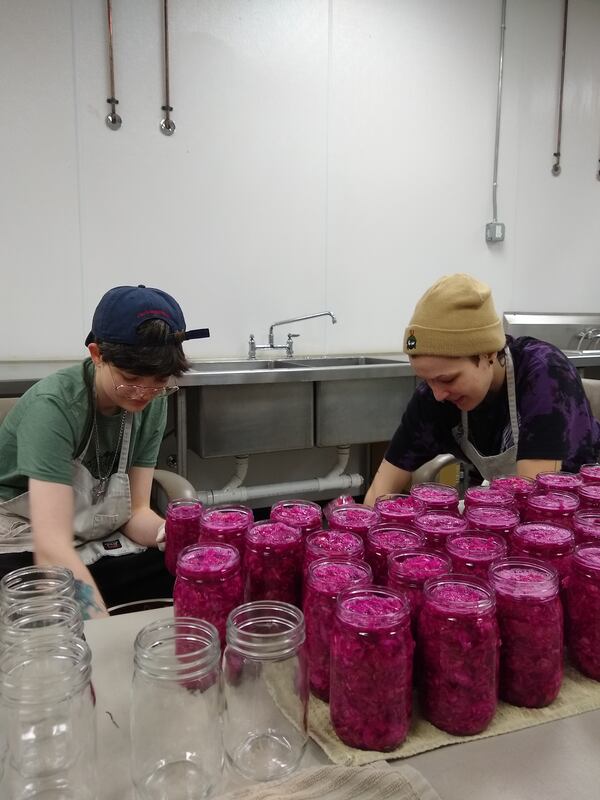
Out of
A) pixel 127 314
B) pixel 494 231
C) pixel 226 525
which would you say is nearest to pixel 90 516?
pixel 127 314

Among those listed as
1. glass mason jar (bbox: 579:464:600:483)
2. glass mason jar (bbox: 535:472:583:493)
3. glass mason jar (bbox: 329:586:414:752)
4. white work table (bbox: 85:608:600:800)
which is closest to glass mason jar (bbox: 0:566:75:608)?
white work table (bbox: 85:608:600:800)

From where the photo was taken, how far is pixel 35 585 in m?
0.76

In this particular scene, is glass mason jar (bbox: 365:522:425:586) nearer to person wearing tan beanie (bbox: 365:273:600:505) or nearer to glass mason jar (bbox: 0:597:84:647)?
glass mason jar (bbox: 0:597:84:647)

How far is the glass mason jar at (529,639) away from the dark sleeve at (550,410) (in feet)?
2.51

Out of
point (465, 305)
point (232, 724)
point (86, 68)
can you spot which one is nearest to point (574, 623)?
point (232, 724)

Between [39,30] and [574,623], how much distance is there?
302 cm

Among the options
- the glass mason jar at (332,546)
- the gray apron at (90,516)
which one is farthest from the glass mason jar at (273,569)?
the gray apron at (90,516)

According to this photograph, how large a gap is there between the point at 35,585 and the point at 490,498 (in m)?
0.71

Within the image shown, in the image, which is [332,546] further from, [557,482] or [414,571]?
[557,482]

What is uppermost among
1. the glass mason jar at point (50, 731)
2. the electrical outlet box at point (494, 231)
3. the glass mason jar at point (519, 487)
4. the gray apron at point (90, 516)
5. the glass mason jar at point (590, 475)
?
the electrical outlet box at point (494, 231)

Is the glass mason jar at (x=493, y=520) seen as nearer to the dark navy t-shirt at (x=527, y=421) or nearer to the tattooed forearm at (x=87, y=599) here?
the dark navy t-shirt at (x=527, y=421)

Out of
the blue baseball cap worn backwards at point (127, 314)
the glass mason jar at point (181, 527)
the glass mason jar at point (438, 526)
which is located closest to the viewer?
the glass mason jar at point (438, 526)

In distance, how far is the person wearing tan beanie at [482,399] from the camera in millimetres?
1348

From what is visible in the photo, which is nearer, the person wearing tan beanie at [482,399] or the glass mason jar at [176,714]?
the glass mason jar at [176,714]
